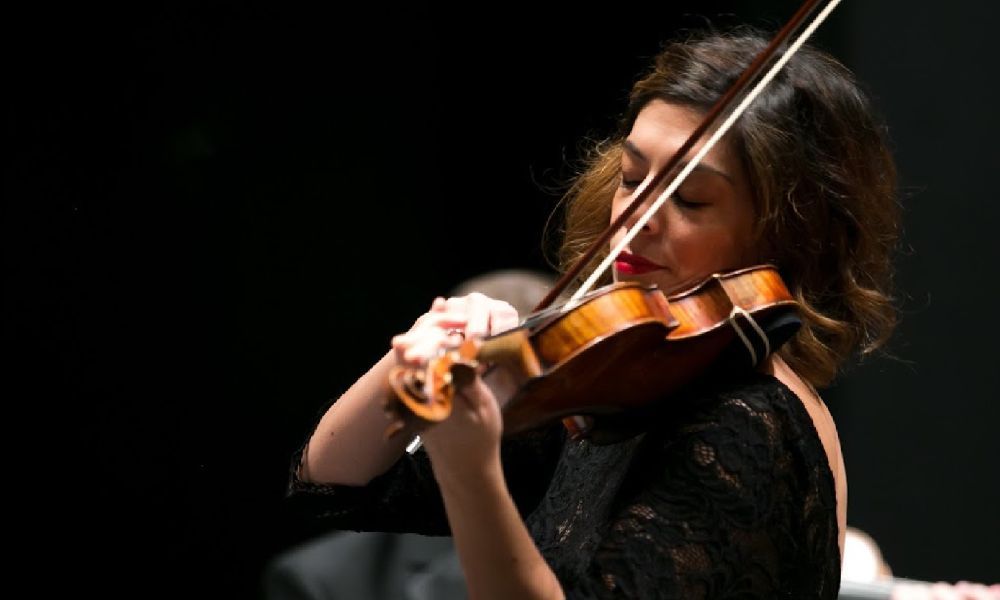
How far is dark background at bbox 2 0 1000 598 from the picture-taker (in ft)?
5.80

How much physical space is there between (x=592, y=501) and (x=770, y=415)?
194 mm

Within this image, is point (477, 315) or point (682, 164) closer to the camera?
point (477, 315)

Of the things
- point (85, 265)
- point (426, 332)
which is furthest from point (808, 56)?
point (85, 265)

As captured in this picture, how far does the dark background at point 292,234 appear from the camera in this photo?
69.6 inches

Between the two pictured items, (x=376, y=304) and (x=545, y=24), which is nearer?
(x=376, y=304)

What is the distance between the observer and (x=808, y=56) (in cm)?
138

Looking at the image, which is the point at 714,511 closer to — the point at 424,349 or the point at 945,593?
the point at 424,349

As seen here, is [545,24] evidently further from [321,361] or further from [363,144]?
[321,361]

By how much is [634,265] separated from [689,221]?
0.21 ft

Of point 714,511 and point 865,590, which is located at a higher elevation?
point 714,511

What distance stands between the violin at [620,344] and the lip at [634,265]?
0.02 metres

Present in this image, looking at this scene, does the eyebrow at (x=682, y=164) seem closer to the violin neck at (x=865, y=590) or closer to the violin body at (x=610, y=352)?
the violin body at (x=610, y=352)

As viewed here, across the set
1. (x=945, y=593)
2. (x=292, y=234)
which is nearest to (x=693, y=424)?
(x=945, y=593)

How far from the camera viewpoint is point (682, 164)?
129cm
